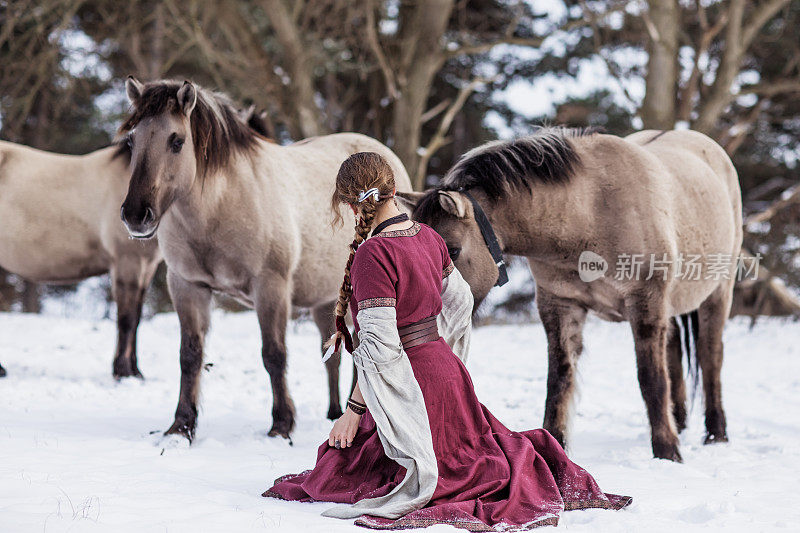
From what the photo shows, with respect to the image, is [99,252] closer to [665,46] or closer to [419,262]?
[419,262]

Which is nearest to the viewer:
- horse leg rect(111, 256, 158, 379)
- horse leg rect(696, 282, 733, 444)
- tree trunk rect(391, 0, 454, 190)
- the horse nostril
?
the horse nostril

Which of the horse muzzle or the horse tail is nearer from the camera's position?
the horse muzzle

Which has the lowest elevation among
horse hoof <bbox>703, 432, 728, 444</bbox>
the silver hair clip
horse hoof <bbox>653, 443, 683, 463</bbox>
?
horse hoof <bbox>703, 432, 728, 444</bbox>

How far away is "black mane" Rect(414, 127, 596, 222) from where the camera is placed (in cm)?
411

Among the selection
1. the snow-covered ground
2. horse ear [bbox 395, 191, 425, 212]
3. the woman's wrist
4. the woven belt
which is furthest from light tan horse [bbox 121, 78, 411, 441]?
the woven belt

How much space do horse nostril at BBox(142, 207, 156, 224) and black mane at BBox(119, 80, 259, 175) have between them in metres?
0.53

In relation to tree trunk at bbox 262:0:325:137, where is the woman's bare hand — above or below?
below

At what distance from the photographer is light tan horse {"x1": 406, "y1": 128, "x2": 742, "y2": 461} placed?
4070 mm

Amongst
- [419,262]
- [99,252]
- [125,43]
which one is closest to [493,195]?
[419,262]

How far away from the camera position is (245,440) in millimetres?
4531

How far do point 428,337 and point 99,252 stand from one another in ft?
16.9

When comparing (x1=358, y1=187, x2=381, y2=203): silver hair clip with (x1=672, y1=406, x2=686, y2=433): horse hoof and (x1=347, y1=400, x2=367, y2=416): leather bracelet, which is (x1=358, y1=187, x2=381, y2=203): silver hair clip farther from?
(x1=672, y1=406, x2=686, y2=433): horse hoof

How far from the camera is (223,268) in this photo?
455 cm

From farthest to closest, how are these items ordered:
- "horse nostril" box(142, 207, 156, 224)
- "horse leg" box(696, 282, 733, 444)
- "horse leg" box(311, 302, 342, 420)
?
"horse leg" box(311, 302, 342, 420), "horse leg" box(696, 282, 733, 444), "horse nostril" box(142, 207, 156, 224)
